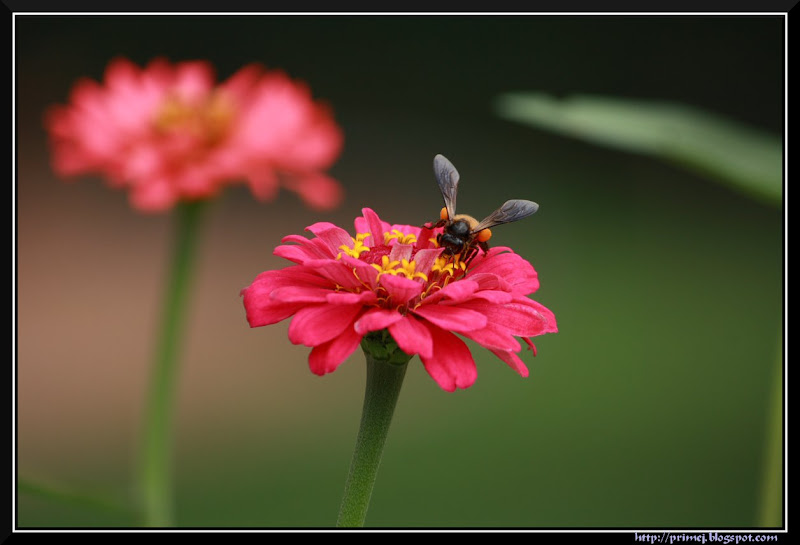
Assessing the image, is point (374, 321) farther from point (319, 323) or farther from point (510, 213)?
point (510, 213)

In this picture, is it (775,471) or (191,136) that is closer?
(775,471)

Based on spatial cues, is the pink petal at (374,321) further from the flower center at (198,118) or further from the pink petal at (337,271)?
the flower center at (198,118)

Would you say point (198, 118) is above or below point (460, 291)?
above

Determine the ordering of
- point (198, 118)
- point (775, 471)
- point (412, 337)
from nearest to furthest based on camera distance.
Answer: point (412, 337), point (775, 471), point (198, 118)

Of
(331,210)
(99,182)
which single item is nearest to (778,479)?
(331,210)

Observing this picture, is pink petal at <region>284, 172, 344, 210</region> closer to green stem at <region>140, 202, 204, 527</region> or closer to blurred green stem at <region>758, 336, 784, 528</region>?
green stem at <region>140, 202, 204, 527</region>

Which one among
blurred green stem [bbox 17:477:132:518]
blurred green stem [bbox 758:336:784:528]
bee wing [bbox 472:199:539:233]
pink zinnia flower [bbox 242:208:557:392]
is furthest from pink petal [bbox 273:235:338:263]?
blurred green stem [bbox 758:336:784:528]

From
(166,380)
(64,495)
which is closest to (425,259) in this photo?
(64,495)
